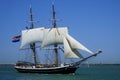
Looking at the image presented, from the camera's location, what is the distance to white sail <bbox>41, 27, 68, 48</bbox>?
8150 cm

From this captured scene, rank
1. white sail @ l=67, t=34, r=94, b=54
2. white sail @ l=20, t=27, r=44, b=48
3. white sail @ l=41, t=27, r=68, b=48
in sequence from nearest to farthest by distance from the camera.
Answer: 1. white sail @ l=67, t=34, r=94, b=54
2. white sail @ l=41, t=27, r=68, b=48
3. white sail @ l=20, t=27, r=44, b=48

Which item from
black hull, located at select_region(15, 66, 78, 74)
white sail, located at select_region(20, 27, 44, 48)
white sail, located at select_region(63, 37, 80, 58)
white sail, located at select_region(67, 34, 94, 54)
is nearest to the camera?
white sail, located at select_region(67, 34, 94, 54)

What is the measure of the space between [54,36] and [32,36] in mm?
9163

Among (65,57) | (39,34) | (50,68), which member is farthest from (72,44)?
(39,34)

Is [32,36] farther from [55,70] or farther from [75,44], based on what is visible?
[75,44]

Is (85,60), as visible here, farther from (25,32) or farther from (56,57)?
(25,32)

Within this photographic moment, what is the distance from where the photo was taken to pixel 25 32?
92.9m

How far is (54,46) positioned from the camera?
82.7 meters

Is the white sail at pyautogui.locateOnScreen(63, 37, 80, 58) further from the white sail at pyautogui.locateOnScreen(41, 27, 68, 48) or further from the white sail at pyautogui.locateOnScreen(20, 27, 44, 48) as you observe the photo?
the white sail at pyautogui.locateOnScreen(20, 27, 44, 48)

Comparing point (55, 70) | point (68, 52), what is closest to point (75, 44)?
point (68, 52)

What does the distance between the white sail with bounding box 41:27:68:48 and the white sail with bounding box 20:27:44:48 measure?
13.9 ft

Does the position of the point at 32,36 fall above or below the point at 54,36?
above

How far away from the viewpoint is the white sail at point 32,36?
290 feet

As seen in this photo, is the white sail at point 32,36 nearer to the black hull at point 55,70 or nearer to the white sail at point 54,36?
the white sail at point 54,36
